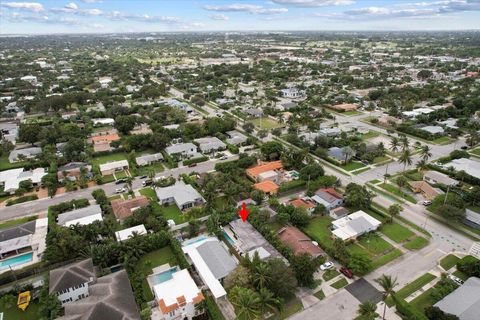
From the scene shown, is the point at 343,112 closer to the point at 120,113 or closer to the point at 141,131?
the point at 141,131

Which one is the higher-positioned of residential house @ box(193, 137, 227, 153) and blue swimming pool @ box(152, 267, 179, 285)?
residential house @ box(193, 137, 227, 153)

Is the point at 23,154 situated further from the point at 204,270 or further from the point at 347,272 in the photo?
the point at 347,272

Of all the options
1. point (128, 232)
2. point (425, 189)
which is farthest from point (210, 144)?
point (425, 189)

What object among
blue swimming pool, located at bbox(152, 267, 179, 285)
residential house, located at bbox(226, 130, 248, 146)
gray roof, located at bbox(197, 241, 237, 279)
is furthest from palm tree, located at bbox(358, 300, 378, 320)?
residential house, located at bbox(226, 130, 248, 146)

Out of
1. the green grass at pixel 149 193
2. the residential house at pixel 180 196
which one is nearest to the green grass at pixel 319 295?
the residential house at pixel 180 196

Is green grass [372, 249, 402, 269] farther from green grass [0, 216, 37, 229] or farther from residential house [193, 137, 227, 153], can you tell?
green grass [0, 216, 37, 229]

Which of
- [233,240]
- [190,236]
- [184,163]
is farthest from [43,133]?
[233,240]
